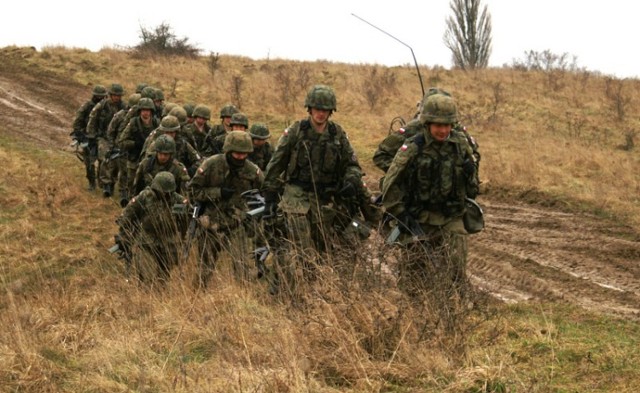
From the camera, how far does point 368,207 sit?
25.9 ft

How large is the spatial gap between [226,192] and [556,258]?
157 inches

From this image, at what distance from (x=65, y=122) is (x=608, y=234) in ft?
47.5

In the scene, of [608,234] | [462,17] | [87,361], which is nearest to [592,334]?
[87,361]

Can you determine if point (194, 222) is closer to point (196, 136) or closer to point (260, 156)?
point (260, 156)

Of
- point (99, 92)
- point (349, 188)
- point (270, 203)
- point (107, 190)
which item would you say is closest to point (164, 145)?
point (270, 203)

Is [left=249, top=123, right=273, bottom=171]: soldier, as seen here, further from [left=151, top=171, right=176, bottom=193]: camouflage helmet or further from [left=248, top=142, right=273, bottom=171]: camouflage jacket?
[left=151, top=171, right=176, bottom=193]: camouflage helmet

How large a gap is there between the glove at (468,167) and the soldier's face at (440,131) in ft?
0.89

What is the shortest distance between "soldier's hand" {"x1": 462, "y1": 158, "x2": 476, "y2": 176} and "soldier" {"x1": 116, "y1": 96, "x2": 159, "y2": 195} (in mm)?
7163

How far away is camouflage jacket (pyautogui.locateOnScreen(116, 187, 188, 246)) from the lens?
8.78 m

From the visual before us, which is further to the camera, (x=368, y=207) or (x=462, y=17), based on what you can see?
(x=462, y=17)

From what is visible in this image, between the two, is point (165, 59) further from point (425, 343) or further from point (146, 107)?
point (425, 343)

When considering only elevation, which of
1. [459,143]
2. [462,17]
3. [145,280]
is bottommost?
[145,280]

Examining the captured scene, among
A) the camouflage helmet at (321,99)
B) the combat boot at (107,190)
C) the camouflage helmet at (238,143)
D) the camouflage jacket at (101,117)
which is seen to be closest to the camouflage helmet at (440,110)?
the camouflage helmet at (321,99)

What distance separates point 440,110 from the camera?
6324 millimetres
